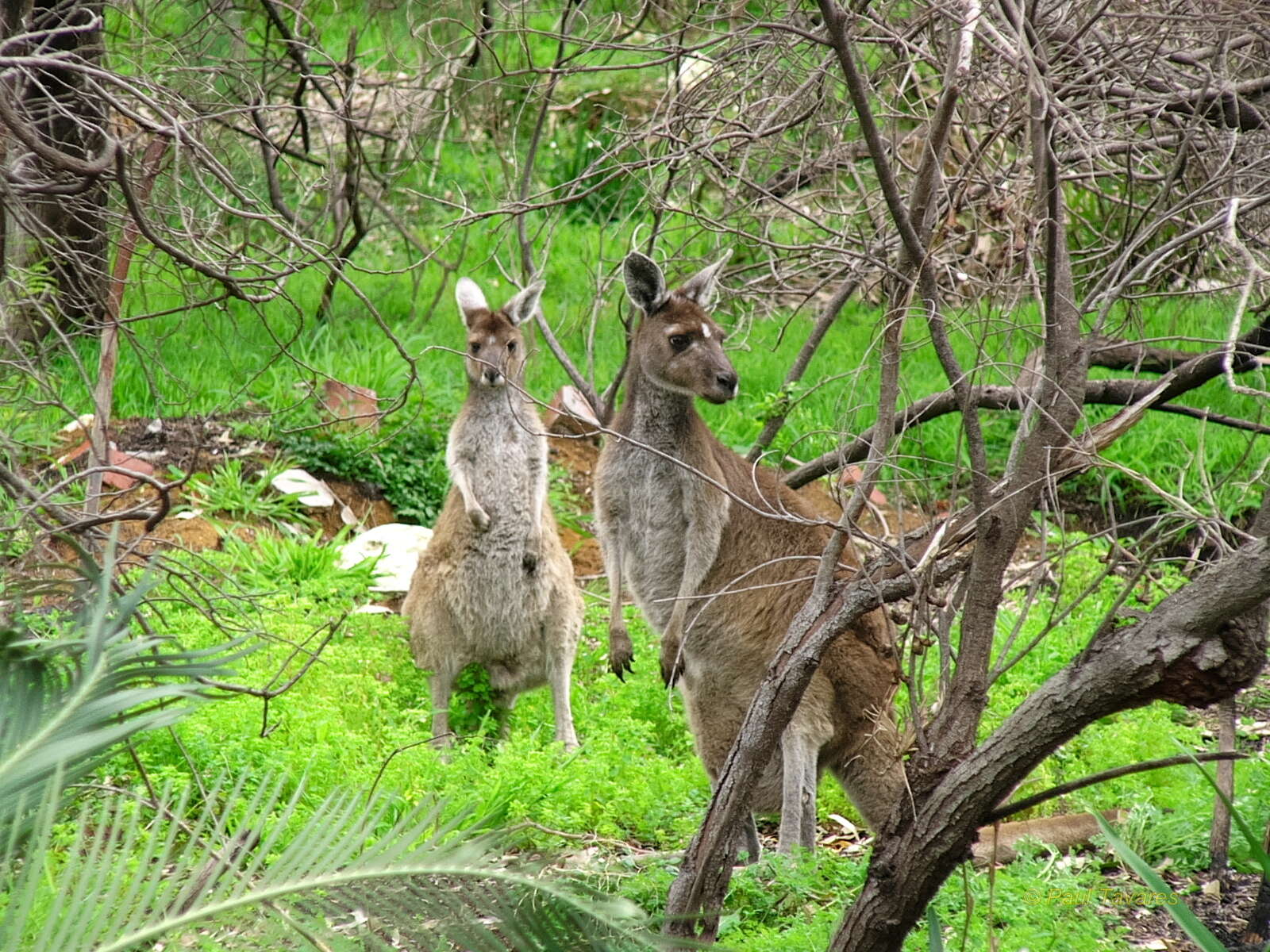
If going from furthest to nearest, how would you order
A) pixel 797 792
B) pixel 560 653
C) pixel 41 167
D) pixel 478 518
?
pixel 478 518, pixel 560 653, pixel 797 792, pixel 41 167

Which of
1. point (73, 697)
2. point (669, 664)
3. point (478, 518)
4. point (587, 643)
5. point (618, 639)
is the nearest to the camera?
point (73, 697)

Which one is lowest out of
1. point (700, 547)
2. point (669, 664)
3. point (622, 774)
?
point (622, 774)

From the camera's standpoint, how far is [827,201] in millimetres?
6574

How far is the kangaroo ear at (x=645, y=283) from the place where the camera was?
17.4 feet

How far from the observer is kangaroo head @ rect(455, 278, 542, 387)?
6707 mm

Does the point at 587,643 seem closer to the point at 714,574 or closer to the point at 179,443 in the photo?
the point at 714,574

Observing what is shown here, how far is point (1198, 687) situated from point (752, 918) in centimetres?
169

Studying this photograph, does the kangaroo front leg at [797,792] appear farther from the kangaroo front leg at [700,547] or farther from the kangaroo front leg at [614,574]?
the kangaroo front leg at [614,574]

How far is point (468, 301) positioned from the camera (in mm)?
7047

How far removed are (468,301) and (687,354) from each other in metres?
2.02

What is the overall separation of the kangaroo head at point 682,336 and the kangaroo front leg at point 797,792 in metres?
1.45

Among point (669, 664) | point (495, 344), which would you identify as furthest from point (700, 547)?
point (495, 344)

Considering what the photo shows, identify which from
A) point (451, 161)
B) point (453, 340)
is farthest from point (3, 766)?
point (451, 161)

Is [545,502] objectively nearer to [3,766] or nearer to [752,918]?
[752,918]
